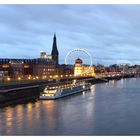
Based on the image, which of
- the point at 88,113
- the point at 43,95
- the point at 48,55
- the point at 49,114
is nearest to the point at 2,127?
the point at 49,114

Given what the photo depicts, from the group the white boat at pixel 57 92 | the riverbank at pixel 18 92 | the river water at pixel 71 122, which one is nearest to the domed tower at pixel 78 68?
the white boat at pixel 57 92

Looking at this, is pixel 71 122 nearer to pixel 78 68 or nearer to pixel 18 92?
pixel 18 92

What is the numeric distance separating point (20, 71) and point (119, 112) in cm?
4356

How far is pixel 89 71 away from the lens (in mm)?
89875

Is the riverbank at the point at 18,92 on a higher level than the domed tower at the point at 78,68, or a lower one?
lower

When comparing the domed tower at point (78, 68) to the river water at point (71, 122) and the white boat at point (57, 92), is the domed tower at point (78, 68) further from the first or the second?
the river water at point (71, 122)

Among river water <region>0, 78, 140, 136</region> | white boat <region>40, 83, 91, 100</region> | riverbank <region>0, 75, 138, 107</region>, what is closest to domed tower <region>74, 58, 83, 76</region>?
white boat <region>40, 83, 91, 100</region>

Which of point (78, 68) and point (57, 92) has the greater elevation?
point (78, 68)

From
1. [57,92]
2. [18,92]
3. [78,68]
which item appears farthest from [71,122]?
[78,68]

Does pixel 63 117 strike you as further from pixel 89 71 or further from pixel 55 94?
pixel 89 71

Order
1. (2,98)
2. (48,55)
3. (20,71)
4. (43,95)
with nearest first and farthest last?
(2,98) → (43,95) → (20,71) → (48,55)

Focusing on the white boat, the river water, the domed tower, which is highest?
the domed tower

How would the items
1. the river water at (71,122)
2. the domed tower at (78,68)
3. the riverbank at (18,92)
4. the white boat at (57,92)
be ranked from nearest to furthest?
the river water at (71,122) < the riverbank at (18,92) < the white boat at (57,92) < the domed tower at (78,68)

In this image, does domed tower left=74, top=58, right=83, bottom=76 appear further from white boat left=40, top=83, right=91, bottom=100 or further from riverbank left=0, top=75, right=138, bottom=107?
riverbank left=0, top=75, right=138, bottom=107
